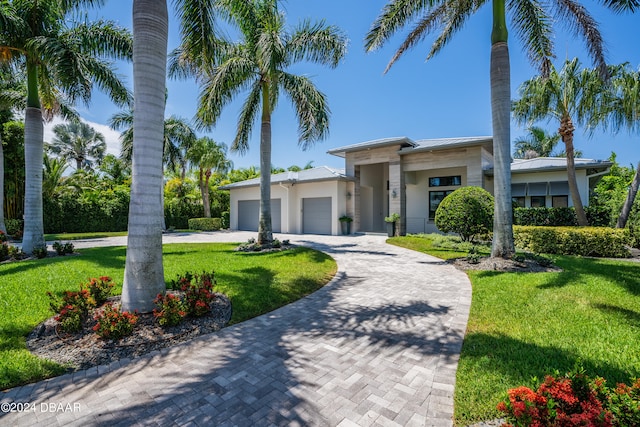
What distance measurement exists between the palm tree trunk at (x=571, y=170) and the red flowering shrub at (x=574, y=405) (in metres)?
15.8

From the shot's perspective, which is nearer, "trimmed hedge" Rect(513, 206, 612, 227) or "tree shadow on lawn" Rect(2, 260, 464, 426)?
"tree shadow on lawn" Rect(2, 260, 464, 426)

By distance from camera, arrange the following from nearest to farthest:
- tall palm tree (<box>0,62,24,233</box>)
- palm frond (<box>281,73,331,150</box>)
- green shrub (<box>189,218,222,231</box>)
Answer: palm frond (<box>281,73,331,150</box>) → tall palm tree (<box>0,62,24,233</box>) → green shrub (<box>189,218,222,231</box>)

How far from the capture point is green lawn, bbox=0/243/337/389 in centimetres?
388

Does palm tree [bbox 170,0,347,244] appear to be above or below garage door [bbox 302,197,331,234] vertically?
above

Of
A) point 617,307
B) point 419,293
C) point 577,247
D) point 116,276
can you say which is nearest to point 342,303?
point 419,293

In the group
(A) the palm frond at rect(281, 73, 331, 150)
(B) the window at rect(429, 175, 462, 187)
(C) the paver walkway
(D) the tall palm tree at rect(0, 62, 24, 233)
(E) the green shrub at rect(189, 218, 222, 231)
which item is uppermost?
(D) the tall palm tree at rect(0, 62, 24, 233)

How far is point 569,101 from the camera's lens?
14.3 metres

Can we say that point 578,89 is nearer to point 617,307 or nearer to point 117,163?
point 617,307

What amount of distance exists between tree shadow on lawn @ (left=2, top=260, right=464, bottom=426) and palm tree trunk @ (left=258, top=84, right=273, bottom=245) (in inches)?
Result: 319

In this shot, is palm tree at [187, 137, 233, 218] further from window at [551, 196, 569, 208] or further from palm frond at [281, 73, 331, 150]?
window at [551, 196, 569, 208]

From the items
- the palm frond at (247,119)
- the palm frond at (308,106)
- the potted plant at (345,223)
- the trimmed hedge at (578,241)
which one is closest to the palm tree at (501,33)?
the palm frond at (308,106)

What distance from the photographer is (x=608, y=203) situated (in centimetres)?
1559

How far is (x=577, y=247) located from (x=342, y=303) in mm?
11526

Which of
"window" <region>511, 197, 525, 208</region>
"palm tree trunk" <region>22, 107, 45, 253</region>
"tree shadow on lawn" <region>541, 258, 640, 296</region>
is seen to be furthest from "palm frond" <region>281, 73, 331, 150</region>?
"window" <region>511, 197, 525, 208</region>
